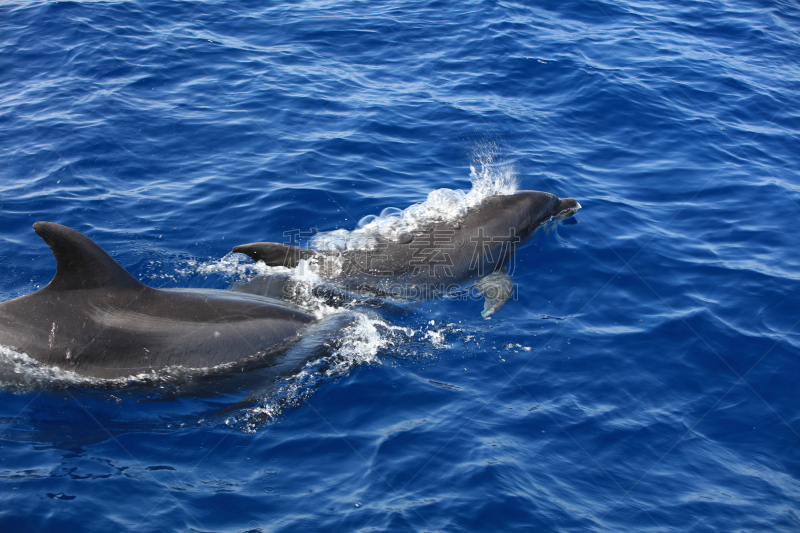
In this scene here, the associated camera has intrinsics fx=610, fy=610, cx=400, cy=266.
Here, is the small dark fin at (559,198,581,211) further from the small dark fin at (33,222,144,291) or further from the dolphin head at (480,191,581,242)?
the small dark fin at (33,222,144,291)

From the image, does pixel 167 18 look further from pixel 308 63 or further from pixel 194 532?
pixel 194 532

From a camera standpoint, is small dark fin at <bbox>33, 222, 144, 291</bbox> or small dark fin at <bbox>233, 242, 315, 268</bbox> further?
small dark fin at <bbox>233, 242, 315, 268</bbox>

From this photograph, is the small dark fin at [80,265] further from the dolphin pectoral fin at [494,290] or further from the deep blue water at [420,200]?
the dolphin pectoral fin at [494,290]

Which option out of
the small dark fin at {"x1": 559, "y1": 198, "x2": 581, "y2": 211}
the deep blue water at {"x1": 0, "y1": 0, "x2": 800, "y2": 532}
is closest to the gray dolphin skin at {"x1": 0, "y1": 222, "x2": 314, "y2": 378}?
the deep blue water at {"x1": 0, "y1": 0, "x2": 800, "y2": 532}

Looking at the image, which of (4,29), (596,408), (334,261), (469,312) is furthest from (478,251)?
(4,29)

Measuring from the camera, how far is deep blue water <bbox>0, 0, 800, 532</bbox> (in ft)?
22.1

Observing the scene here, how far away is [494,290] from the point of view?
1048 centimetres

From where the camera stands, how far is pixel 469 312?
10086mm

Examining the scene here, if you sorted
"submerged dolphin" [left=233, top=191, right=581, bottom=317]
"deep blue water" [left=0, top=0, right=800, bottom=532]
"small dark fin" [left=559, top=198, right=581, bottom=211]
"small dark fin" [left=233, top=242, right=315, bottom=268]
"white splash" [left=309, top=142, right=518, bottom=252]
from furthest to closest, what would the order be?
"small dark fin" [left=559, top=198, right=581, bottom=211] < "white splash" [left=309, top=142, right=518, bottom=252] < "submerged dolphin" [left=233, top=191, right=581, bottom=317] < "small dark fin" [left=233, top=242, right=315, bottom=268] < "deep blue water" [left=0, top=0, right=800, bottom=532]

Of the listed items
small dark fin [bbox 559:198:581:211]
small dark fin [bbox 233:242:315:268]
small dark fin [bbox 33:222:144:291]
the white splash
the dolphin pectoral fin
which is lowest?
the dolphin pectoral fin

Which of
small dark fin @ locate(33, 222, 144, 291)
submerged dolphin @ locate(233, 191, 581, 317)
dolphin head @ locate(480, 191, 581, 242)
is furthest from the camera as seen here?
dolphin head @ locate(480, 191, 581, 242)

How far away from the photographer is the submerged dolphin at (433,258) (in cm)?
1032

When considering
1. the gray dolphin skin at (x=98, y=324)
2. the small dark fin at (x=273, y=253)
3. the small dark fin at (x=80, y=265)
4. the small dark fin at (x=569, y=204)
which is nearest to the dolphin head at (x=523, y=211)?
A: the small dark fin at (x=569, y=204)

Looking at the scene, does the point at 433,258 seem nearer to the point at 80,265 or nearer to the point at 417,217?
the point at 417,217
